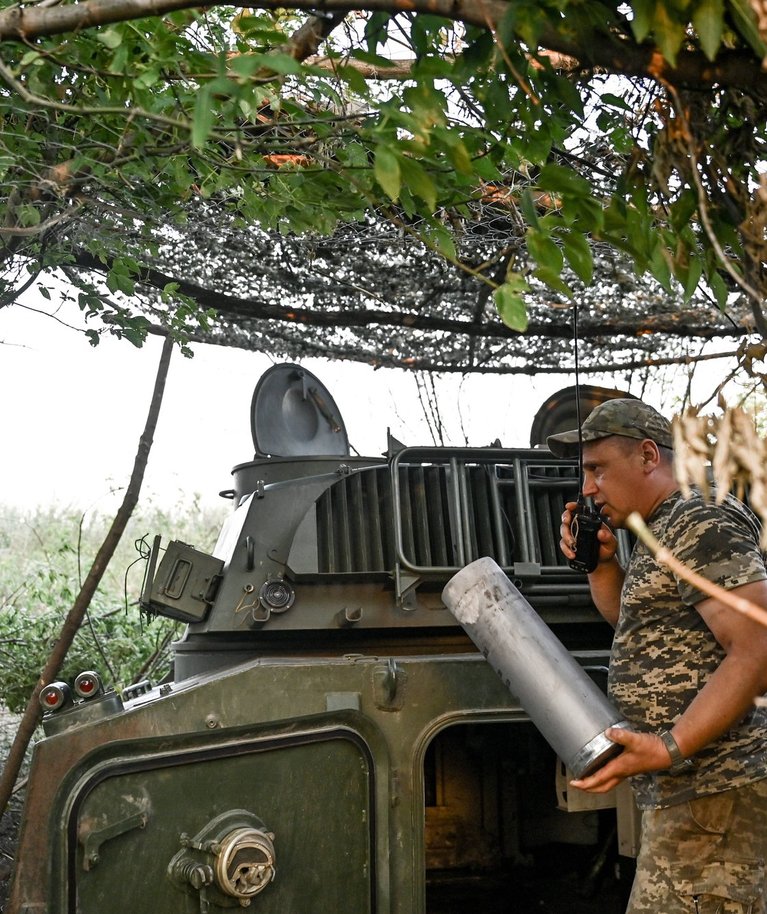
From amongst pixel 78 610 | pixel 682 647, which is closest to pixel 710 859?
pixel 682 647

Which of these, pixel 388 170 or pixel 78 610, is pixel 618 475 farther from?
pixel 78 610

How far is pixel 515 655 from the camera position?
3.44 m

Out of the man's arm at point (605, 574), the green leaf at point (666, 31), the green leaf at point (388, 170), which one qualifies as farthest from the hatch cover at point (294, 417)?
the green leaf at point (666, 31)

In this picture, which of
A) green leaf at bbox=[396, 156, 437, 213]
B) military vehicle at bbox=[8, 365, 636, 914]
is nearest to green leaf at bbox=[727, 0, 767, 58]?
green leaf at bbox=[396, 156, 437, 213]

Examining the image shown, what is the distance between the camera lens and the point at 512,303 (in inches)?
90.6

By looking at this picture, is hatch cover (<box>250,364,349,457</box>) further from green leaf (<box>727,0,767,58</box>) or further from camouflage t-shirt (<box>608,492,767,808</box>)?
green leaf (<box>727,0,767,58</box>)

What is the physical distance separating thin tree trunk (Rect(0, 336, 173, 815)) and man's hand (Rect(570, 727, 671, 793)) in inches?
160

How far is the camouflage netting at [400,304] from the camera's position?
6.59 metres

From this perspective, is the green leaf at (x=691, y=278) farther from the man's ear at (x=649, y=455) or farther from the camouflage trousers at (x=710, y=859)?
the camouflage trousers at (x=710, y=859)

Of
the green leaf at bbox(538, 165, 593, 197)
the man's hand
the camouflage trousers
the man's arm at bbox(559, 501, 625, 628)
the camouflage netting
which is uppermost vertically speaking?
the camouflage netting

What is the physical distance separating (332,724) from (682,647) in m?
1.33

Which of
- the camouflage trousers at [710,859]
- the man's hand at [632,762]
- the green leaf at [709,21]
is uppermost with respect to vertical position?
the green leaf at [709,21]

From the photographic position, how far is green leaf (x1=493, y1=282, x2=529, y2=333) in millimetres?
2289

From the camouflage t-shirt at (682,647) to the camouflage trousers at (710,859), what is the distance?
0.05m
